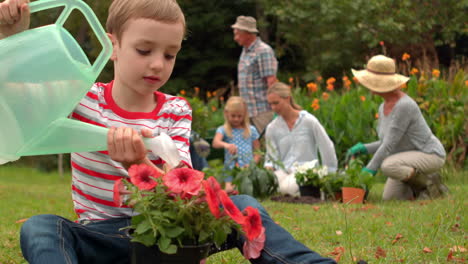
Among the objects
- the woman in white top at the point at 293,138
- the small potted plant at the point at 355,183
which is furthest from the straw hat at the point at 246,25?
the small potted plant at the point at 355,183

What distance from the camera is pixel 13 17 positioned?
175 centimetres

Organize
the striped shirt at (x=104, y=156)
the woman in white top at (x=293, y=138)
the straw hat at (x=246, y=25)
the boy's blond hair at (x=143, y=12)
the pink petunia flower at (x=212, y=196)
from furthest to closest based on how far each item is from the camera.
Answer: the straw hat at (x=246, y=25)
the woman in white top at (x=293, y=138)
the striped shirt at (x=104, y=156)
the boy's blond hair at (x=143, y=12)
the pink petunia flower at (x=212, y=196)

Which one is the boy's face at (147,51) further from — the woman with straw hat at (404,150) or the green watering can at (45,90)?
the woman with straw hat at (404,150)

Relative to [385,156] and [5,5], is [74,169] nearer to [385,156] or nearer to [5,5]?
[5,5]

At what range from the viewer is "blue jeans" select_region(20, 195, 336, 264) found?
171 cm

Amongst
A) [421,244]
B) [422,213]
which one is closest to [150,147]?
[421,244]

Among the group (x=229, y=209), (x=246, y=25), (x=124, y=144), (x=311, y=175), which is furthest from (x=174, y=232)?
(x=246, y=25)

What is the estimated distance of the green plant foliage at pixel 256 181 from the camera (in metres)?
4.95

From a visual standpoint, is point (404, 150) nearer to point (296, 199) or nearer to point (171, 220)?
point (296, 199)

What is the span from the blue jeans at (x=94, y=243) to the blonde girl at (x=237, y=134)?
12.8 ft

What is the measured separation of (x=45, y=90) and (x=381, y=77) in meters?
3.94

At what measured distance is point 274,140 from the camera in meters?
5.51

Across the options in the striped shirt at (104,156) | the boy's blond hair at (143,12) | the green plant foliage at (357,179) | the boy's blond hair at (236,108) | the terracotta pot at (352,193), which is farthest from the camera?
the boy's blond hair at (236,108)

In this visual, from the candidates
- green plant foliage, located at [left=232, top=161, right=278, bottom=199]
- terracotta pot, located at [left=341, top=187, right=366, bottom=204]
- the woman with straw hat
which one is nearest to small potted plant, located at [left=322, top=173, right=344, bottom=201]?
terracotta pot, located at [left=341, top=187, right=366, bottom=204]
